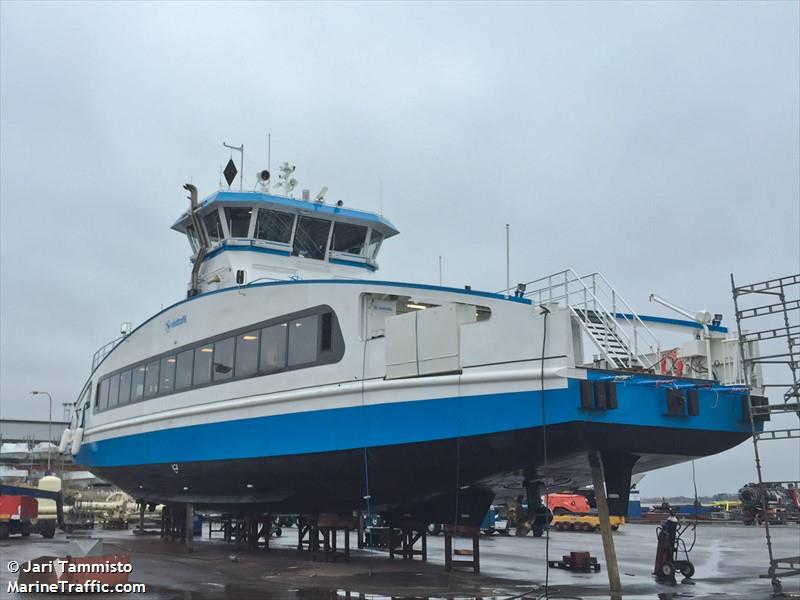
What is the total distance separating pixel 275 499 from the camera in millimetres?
13102

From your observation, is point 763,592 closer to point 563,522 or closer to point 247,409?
point 247,409

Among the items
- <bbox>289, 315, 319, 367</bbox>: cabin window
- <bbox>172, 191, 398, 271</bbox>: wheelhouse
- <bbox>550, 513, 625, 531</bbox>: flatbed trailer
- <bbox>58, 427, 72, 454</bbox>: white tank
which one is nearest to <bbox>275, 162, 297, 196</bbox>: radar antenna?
<bbox>172, 191, 398, 271</bbox>: wheelhouse

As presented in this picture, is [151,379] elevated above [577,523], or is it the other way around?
[151,379]

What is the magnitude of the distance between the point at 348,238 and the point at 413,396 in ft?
22.6

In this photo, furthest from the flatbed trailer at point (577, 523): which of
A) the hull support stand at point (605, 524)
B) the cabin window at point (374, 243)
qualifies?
the hull support stand at point (605, 524)

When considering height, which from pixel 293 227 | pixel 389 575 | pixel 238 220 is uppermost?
pixel 238 220

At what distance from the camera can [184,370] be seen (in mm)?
14656

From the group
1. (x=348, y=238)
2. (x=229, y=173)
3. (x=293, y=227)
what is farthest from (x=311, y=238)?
(x=229, y=173)

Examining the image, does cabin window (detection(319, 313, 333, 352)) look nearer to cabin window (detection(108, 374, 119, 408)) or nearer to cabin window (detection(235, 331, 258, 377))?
cabin window (detection(235, 331, 258, 377))

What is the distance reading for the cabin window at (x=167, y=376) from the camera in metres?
15.1

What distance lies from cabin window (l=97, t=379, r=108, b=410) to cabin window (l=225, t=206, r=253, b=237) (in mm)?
5708

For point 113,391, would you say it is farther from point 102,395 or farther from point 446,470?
point 446,470

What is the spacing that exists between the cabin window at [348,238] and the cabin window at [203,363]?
3.71 m

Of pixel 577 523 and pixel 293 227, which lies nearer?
pixel 293 227
